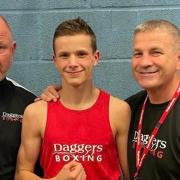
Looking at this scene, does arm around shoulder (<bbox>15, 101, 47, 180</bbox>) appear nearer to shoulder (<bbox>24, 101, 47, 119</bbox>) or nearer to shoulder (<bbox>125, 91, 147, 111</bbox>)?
shoulder (<bbox>24, 101, 47, 119</bbox>)

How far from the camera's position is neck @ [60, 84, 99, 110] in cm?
180

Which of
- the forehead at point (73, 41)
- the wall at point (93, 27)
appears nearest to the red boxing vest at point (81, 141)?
the forehead at point (73, 41)

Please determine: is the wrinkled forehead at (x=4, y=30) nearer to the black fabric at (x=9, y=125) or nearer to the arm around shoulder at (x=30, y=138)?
the black fabric at (x=9, y=125)

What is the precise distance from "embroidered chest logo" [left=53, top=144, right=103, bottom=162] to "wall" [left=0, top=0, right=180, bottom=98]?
689 mm

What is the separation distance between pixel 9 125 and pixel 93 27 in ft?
2.67

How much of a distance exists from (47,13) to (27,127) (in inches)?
32.2

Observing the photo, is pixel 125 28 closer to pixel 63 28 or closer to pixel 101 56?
pixel 101 56

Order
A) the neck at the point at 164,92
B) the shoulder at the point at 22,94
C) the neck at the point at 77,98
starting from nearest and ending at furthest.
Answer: the neck at the point at 164,92, the neck at the point at 77,98, the shoulder at the point at 22,94

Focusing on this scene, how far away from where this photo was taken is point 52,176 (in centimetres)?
176

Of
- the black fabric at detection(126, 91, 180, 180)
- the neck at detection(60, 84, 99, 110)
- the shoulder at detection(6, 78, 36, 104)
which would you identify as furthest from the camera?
the shoulder at detection(6, 78, 36, 104)

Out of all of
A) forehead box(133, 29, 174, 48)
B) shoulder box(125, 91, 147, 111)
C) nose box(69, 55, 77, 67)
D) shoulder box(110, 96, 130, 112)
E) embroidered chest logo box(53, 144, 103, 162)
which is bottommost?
embroidered chest logo box(53, 144, 103, 162)

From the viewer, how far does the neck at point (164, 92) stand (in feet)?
5.55

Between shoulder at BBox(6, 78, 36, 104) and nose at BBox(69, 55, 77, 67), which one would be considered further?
shoulder at BBox(6, 78, 36, 104)

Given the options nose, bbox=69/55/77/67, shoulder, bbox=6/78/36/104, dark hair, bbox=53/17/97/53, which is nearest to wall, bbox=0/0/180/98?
shoulder, bbox=6/78/36/104
